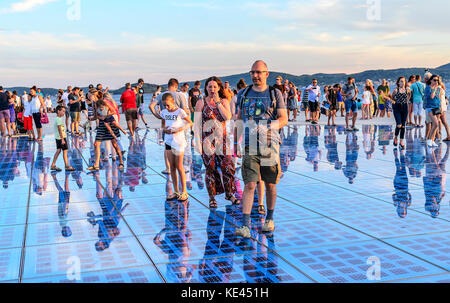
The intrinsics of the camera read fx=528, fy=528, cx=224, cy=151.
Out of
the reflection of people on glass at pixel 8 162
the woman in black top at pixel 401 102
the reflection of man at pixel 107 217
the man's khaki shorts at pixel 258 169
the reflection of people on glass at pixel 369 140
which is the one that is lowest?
the reflection of man at pixel 107 217

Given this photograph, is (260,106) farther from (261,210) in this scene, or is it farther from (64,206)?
(64,206)

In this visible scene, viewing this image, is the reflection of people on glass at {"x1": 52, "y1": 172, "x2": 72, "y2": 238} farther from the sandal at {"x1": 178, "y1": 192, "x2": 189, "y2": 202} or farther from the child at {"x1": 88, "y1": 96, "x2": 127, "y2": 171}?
the sandal at {"x1": 178, "y1": 192, "x2": 189, "y2": 202}

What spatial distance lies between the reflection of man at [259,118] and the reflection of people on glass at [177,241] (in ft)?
2.22

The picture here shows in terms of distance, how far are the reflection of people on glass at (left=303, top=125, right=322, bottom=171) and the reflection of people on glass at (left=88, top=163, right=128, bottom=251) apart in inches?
162

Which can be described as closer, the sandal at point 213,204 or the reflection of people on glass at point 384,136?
the sandal at point 213,204

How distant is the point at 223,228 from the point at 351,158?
638cm

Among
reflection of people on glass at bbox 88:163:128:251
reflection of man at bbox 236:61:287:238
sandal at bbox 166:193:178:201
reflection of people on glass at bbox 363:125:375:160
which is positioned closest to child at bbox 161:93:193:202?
sandal at bbox 166:193:178:201

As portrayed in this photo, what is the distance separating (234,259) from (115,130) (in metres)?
6.96

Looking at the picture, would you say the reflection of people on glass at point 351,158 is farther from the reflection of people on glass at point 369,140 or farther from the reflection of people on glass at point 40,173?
the reflection of people on glass at point 40,173

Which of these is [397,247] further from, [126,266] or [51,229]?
[51,229]

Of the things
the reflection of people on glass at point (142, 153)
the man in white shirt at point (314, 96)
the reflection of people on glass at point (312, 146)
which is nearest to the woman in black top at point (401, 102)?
the reflection of people on glass at point (312, 146)

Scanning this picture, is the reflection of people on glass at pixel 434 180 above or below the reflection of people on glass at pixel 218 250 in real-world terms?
above

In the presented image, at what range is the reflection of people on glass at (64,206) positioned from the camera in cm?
625
